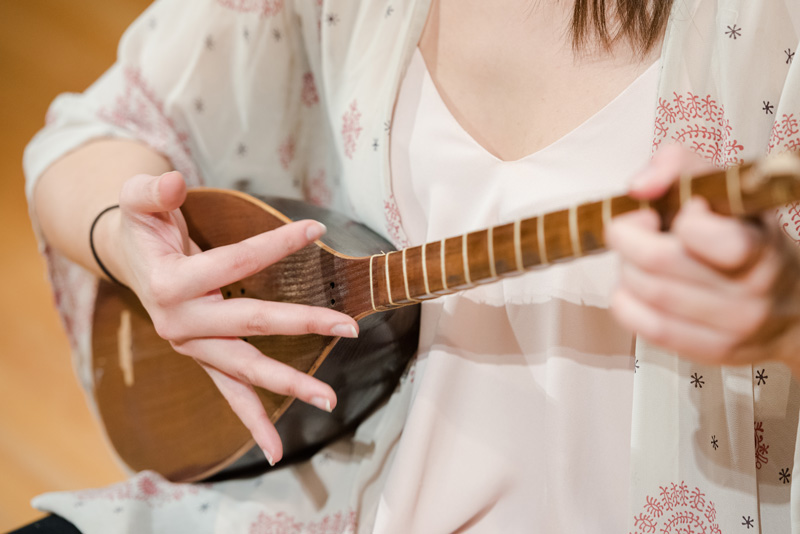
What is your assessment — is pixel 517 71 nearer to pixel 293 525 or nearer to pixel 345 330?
pixel 345 330

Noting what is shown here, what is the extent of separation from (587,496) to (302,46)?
66 cm

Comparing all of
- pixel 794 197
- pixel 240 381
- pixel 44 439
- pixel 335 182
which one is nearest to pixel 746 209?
pixel 794 197

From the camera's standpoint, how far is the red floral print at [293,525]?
2.14 ft

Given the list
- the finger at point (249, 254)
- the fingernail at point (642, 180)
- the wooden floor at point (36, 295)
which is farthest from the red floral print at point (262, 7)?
the wooden floor at point (36, 295)

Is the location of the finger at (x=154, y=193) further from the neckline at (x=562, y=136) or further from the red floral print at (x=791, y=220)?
the red floral print at (x=791, y=220)

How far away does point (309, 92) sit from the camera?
0.86m

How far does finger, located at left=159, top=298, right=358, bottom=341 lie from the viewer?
0.52 meters

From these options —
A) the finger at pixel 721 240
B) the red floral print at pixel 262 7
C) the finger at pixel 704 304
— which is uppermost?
the red floral print at pixel 262 7

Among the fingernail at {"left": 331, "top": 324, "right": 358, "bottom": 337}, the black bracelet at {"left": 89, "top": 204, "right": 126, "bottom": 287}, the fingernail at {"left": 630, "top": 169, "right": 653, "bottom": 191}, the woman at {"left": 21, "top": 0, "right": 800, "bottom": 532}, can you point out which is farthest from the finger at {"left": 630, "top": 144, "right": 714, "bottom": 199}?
the black bracelet at {"left": 89, "top": 204, "right": 126, "bottom": 287}

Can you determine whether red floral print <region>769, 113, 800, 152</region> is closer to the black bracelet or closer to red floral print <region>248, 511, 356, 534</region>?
red floral print <region>248, 511, 356, 534</region>

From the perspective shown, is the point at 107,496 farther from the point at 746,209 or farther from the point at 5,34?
the point at 5,34

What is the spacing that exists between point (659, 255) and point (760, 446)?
35 centimetres

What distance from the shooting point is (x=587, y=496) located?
1.84 ft

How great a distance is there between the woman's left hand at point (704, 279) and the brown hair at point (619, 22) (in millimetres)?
272
